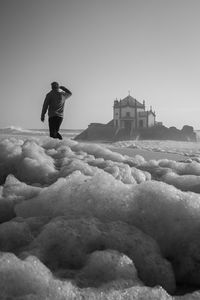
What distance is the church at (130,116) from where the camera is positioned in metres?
57.1

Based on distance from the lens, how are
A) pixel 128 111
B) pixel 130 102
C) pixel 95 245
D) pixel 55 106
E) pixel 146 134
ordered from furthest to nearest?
pixel 130 102 → pixel 128 111 → pixel 146 134 → pixel 55 106 → pixel 95 245

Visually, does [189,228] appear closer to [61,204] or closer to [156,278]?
[156,278]

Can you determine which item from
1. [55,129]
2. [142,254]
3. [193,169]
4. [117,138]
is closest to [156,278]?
[142,254]

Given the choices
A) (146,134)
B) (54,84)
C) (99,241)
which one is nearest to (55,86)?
(54,84)

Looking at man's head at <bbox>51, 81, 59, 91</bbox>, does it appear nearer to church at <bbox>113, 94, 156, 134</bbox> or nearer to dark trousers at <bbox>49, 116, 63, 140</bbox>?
dark trousers at <bbox>49, 116, 63, 140</bbox>

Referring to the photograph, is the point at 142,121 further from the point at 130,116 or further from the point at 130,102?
the point at 130,102

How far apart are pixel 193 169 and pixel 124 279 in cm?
292

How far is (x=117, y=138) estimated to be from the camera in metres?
56.3

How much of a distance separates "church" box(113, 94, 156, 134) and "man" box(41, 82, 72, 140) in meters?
47.9

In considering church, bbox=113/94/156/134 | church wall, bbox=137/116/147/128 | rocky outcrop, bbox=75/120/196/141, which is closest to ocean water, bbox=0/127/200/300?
rocky outcrop, bbox=75/120/196/141

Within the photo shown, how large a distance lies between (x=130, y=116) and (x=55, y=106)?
4899 cm

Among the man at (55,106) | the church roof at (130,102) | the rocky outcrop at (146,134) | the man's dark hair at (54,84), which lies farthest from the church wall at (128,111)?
the man's dark hair at (54,84)

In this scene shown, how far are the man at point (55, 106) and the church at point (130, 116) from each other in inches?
1887

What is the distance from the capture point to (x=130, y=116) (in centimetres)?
5709
